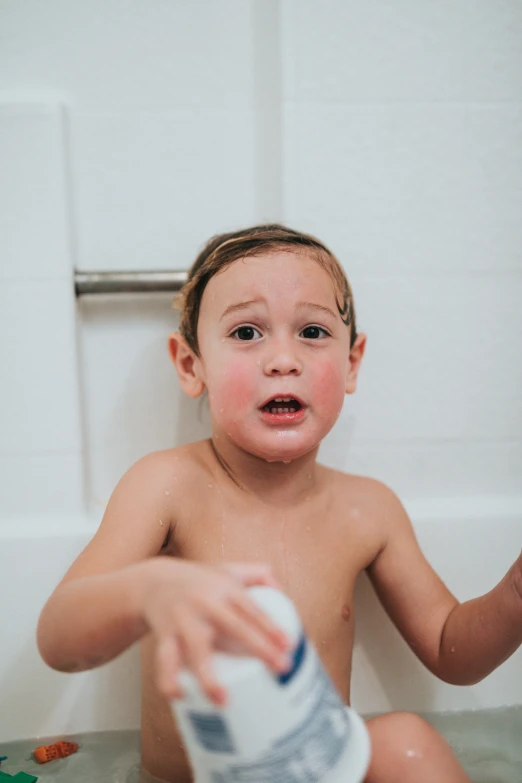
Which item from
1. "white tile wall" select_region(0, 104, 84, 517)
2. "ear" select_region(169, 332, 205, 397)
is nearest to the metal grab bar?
Answer: "white tile wall" select_region(0, 104, 84, 517)

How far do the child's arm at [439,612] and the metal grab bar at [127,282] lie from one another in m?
0.45

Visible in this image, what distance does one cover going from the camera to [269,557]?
0.88m

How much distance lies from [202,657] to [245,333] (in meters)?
0.48

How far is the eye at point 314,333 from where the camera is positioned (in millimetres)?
847

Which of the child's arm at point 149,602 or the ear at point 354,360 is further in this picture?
the ear at point 354,360

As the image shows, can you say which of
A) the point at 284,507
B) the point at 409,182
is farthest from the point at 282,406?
the point at 409,182

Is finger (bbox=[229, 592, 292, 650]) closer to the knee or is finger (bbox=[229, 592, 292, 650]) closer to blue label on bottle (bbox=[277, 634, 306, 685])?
blue label on bottle (bbox=[277, 634, 306, 685])

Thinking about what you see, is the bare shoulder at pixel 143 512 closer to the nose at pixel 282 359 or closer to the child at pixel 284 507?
the child at pixel 284 507

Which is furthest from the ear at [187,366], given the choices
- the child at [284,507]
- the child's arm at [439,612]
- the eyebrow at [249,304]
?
the child's arm at [439,612]

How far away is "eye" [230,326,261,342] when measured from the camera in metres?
0.83

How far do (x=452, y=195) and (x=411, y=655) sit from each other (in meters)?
0.73

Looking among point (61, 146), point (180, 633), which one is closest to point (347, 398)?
point (61, 146)

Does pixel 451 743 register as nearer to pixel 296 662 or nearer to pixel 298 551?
pixel 298 551

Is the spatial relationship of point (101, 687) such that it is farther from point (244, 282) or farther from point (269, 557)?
point (244, 282)
